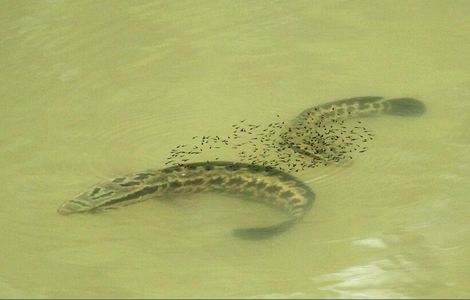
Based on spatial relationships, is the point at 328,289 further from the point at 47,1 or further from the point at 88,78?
the point at 47,1

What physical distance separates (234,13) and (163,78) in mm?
1602

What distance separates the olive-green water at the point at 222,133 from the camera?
5.11 m

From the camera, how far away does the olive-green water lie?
511 cm

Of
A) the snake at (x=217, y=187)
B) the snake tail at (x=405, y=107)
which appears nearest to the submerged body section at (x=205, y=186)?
the snake at (x=217, y=187)

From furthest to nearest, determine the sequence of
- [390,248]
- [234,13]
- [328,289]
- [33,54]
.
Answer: [234,13] → [33,54] → [390,248] → [328,289]

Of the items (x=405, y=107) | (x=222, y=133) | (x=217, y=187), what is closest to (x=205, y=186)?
(x=217, y=187)

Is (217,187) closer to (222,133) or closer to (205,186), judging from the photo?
(205,186)

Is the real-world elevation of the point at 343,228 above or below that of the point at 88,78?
below

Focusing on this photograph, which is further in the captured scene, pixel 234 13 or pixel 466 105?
pixel 234 13

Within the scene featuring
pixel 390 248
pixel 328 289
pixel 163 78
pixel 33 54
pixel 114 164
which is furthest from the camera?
pixel 33 54

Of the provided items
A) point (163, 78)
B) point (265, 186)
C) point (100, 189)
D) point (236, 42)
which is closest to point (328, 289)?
point (265, 186)

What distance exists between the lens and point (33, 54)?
8.24 m

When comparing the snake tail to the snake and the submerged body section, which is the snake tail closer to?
the snake

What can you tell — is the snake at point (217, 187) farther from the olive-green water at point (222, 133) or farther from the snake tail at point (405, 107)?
the snake tail at point (405, 107)
